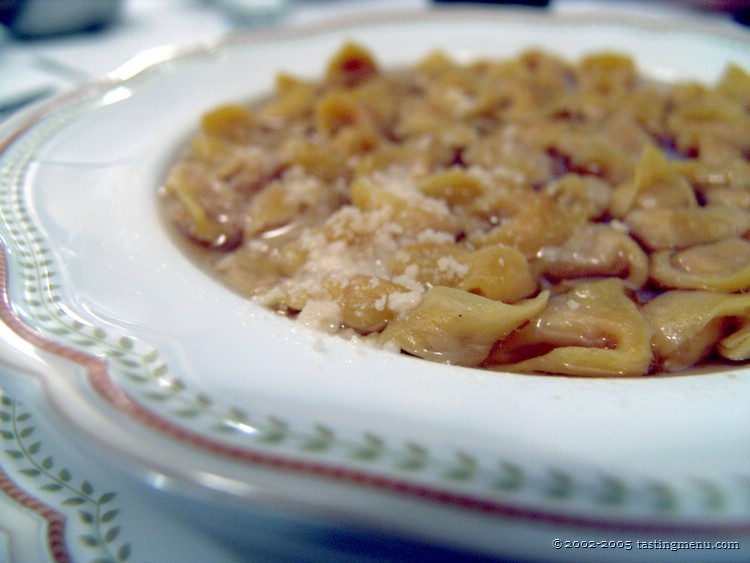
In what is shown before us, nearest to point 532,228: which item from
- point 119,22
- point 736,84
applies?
point 736,84

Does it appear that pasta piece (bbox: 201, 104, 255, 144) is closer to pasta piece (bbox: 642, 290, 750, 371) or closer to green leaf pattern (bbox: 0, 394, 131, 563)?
green leaf pattern (bbox: 0, 394, 131, 563)

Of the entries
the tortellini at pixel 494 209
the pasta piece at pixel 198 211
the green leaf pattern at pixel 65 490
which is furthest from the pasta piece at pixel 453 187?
the green leaf pattern at pixel 65 490

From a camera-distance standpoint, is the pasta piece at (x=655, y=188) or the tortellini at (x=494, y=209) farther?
the pasta piece at (x=655, y=188)

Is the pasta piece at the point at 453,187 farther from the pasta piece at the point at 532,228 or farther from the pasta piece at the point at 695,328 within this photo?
the pasta piece at the point at 695,328

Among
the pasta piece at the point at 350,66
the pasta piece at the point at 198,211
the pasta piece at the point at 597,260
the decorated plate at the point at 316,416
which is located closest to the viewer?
the decorated plate at the point at 316,416

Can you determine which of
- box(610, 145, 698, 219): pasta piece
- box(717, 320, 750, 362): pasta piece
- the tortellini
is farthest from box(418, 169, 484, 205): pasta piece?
box(717, 320, 750, 362): pasta piece

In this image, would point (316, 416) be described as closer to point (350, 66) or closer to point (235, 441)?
point (235, 441)

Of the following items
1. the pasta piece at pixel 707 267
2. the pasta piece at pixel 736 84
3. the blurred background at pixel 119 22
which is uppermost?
the blurred background at pixel 119 22
